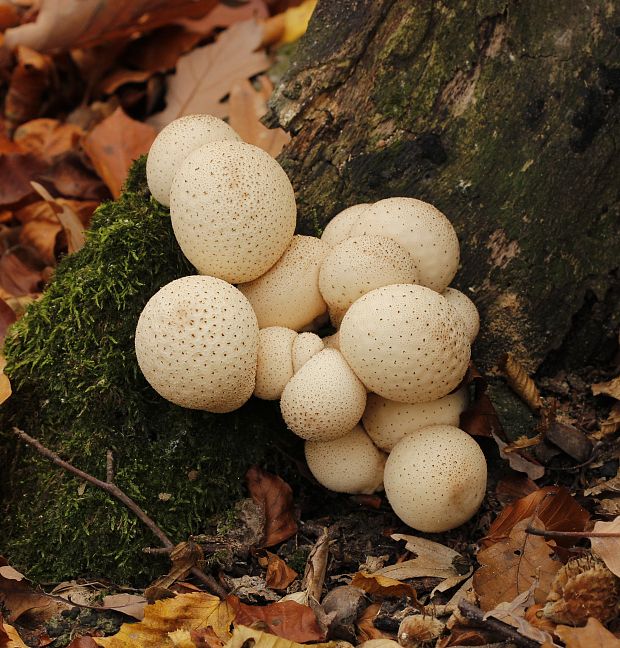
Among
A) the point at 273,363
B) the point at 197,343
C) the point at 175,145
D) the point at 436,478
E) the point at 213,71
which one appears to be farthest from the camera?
the point at 213,71

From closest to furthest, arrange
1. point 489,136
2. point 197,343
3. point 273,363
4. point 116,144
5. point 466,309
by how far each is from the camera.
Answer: point 197,343 → point 273,363 → point 466,309 → point 489,136 → point 116,144

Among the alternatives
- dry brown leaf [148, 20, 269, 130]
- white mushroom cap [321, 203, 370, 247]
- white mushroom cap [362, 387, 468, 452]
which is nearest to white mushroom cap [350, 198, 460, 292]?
white mushroom cap [321, 203, 370, 247]

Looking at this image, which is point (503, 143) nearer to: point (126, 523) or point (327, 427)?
point (327, 427)

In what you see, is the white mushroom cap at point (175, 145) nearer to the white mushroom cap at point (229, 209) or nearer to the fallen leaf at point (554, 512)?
the white mushroom cap at point (229, 209)

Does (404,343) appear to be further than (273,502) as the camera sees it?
No

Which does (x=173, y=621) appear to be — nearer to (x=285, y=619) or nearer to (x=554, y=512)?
(x=285, y=619)

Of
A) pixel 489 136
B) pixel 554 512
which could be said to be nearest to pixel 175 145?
pixel 489 136

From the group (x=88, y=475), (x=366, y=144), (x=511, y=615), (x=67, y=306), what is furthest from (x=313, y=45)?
(x=511, y=615)
